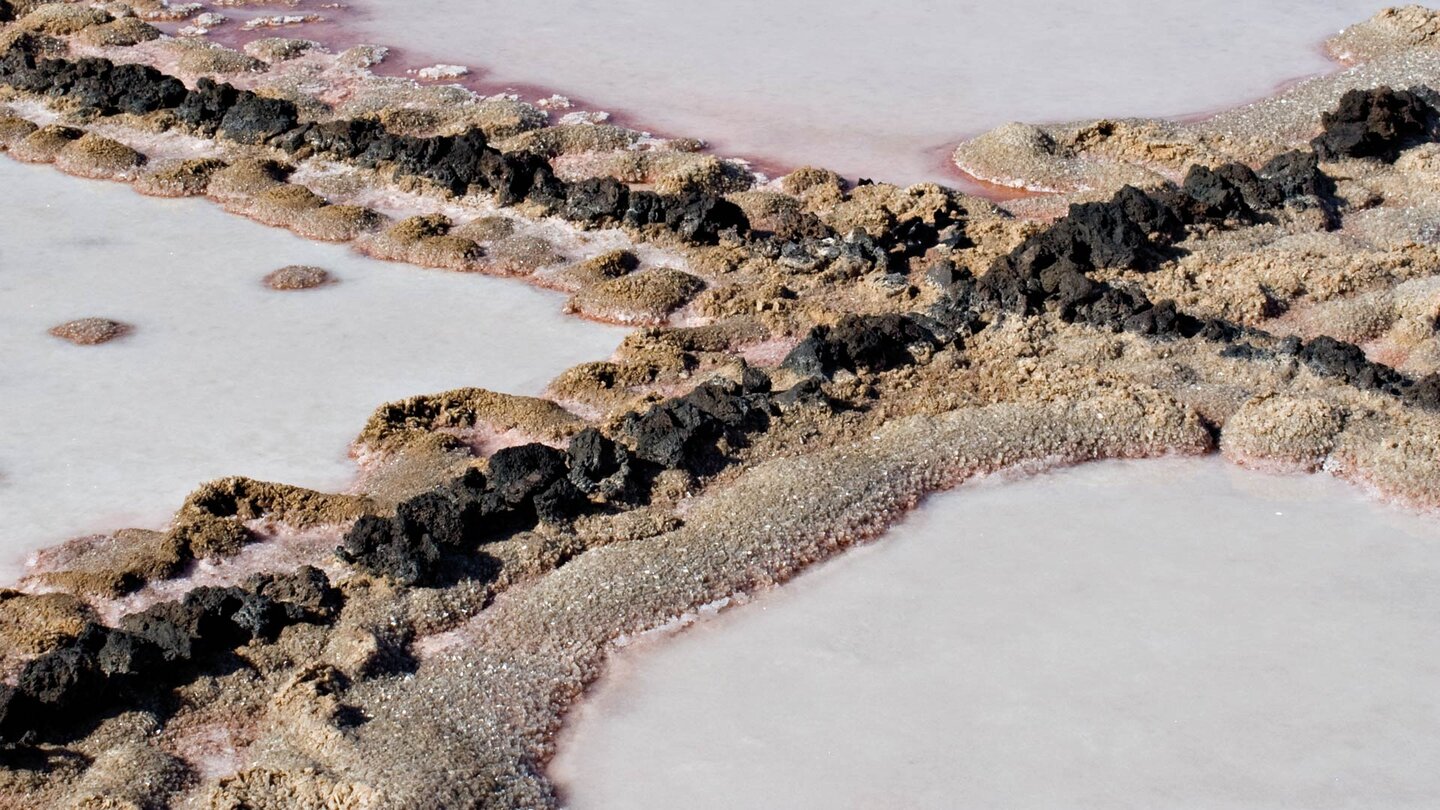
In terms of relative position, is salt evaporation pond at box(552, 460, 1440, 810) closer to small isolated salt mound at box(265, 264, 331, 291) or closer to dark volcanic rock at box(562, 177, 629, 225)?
dark volcanic rock at box(562, 177, 629, 225)

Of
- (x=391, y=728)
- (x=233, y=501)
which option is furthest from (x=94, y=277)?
(x=391, y=728)

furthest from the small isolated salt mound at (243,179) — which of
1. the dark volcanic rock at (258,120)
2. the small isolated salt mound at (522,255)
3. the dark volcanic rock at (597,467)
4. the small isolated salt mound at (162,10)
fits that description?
the dark volcanic rock at (597,467)

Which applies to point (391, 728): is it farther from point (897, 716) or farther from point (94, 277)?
point (94, 277)

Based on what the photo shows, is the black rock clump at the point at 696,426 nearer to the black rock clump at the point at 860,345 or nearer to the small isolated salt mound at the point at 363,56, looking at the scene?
the black rock clump at the point at 860,345

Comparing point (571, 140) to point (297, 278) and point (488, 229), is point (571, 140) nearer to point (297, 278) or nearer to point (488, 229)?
point (488, 229)

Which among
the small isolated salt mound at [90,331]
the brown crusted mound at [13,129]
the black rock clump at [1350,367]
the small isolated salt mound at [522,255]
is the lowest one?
the small isolated salt mound at [90,331]

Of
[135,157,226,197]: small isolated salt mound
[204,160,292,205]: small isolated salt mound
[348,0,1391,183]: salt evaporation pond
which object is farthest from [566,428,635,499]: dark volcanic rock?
[135,157,226,197]: small isolated salt mound
